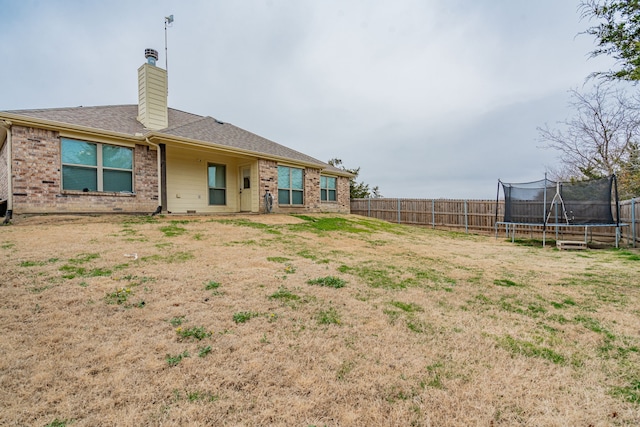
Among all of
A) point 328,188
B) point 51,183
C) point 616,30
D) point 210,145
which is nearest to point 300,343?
point 616,30

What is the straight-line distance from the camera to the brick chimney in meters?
10.7

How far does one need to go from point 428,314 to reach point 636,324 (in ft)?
7.38

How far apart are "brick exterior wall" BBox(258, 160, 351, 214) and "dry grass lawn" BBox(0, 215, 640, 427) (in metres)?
7.06

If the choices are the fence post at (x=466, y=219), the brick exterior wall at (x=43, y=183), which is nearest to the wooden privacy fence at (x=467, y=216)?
the fence post at (x=466, y=219)

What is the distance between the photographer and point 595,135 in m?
16.2

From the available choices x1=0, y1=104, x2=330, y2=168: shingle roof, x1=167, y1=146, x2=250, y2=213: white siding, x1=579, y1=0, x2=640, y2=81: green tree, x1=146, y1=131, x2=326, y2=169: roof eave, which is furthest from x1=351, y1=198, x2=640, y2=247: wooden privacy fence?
x1=167, y1=146, x2=250, y2=213: white siding

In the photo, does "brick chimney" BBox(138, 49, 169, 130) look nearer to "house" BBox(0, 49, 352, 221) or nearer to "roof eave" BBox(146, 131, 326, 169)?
"house" BBox(0, 49, 352, 221)

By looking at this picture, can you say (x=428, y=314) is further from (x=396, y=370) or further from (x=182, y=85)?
(x=182, y=85)

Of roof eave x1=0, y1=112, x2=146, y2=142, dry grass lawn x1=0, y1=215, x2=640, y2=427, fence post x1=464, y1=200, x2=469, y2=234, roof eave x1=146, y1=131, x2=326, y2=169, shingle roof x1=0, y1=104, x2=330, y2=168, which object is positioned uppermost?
shingle roof x1=0, y1=104, x2=330, y2=168

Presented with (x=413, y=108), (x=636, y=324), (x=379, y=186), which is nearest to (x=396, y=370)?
(x=636, y=324)

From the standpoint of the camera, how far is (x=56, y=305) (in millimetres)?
3064

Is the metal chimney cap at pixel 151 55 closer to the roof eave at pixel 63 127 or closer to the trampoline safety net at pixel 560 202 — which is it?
the roof eave at pixel 63 127

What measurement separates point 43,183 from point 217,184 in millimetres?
5360

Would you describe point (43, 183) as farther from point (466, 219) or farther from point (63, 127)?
point (466, 219)
